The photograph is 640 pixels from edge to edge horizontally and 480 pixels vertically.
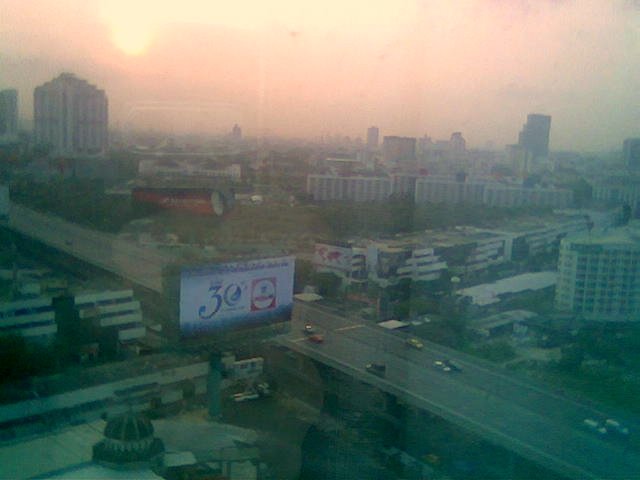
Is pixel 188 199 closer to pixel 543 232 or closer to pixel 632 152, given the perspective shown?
pixel 543 232

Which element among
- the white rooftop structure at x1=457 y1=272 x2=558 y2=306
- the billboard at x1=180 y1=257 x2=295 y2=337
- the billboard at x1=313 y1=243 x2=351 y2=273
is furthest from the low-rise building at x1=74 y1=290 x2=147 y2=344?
the white rooftop structure at x1=457 y1=272 x2=558 y2=306

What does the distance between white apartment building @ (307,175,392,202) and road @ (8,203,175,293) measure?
124cm

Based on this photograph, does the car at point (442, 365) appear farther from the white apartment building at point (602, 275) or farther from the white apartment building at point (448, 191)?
the white apartment building at point (448, 191)

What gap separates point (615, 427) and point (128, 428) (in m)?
2.19

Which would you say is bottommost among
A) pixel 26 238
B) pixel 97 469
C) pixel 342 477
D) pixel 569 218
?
pixel 342 477

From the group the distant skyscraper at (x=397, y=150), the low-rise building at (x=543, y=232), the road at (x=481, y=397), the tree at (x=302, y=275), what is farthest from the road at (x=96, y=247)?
the low-rise building at (x=543, y=232)

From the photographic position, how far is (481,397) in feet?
10.9

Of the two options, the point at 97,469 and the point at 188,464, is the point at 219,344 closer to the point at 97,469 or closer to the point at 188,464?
the point at 188,464

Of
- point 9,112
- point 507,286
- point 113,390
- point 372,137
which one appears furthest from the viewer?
point 372,137

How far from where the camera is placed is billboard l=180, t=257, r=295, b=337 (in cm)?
381

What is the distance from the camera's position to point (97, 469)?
2.24m

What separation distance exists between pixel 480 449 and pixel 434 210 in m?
2.38

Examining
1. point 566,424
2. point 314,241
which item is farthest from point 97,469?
point 314,241

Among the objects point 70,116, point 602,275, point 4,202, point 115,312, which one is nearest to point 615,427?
point 602,275
